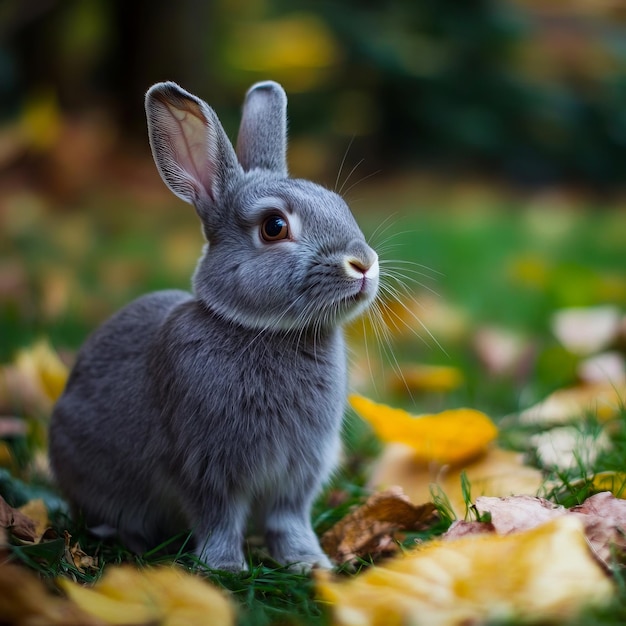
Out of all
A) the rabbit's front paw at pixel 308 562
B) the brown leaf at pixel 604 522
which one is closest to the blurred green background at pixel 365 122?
the rabbit's front paw at pixel 308 562

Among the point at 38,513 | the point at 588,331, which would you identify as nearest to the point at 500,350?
the point at 588,331

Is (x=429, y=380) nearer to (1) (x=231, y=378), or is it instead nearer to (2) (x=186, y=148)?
(1) (x=231, y=378)

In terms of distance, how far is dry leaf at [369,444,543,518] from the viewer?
2.67 m

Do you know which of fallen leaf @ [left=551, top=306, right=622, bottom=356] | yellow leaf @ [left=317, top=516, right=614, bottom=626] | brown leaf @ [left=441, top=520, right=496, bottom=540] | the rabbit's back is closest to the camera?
yellow leaf @ [left=317, top=516, right=614, bottom=626]

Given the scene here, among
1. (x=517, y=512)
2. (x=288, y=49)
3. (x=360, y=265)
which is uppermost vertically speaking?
(x=288, y=49)

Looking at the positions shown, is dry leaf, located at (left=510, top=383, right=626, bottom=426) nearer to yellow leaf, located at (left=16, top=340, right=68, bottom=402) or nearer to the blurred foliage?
yellow leaf, located at (left=16, top=340, right=68, bottom=402)

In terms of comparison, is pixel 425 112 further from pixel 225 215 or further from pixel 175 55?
pixel 225 215

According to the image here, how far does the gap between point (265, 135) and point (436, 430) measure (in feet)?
3.54

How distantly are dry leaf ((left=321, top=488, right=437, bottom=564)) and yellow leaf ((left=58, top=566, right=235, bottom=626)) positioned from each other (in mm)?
681

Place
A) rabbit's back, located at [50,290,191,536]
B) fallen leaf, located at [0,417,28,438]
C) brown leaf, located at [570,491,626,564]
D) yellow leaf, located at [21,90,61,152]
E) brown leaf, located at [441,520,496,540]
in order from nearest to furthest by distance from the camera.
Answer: brown leaf, located at [570,491,626,564], brown leaf, located at [441,520,496,540], rabbit's back, located at [50,290,191,536], fallen leaf, located at [0,417,28,438], yellow leaf, located at [21,90,61,152]

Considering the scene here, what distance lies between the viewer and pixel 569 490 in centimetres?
250

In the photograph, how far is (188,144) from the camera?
8.43ft

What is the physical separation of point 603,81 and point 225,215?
342 inches

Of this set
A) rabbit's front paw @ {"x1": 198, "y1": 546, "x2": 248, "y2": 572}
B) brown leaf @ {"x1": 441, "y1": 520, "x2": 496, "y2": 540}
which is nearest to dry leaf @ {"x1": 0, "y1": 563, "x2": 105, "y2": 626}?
rabbit's front paw @ {"x1": 198, "y1": 546, "x2": 248, "y2": 572}
